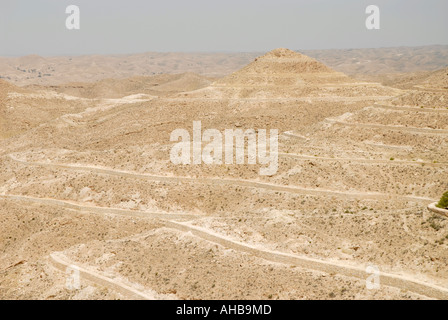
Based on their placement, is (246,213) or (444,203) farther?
(246,213)

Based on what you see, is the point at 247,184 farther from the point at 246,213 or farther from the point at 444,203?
the point at 444,203

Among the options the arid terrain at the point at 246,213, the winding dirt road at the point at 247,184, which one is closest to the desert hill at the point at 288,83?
the arid terrain at the point at 246,213

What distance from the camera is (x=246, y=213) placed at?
107 feet

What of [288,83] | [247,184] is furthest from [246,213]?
[288,83]

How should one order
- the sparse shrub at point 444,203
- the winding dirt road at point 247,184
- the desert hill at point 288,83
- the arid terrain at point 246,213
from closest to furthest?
the arid terrain at point 246,213
the sparse shrub at point 444,203
the winding dirt road at point 247,184
the desert hill at point 288,83

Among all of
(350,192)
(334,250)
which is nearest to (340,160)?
(350,192)

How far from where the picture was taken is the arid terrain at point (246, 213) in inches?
969

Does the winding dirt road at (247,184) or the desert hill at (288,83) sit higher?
the desert hill at (288,83)

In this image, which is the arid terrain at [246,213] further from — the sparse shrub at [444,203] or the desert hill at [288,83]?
the desert hill at [288,83]

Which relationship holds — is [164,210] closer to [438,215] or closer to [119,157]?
[119,157]

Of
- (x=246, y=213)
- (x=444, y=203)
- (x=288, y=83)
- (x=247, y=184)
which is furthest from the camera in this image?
(x=288, y=83)

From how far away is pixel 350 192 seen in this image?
3397 cm

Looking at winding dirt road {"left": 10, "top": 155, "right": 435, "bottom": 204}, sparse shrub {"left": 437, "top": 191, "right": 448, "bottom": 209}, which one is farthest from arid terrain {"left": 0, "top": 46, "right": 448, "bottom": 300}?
sparse shrub {"left": 437, "top": 191, "right": 448, "bottom": 209}

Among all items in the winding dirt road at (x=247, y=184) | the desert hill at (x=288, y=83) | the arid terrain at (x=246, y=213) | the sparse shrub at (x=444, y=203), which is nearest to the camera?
the arid terrain at (x=246, y=213)
